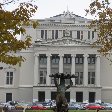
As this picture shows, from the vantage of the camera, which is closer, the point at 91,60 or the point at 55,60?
the point at 91,60

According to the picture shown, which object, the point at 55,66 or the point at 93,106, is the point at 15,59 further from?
the point at 55,66

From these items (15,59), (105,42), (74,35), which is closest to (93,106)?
(74,35)

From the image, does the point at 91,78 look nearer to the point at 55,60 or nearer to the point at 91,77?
the point at 91,77

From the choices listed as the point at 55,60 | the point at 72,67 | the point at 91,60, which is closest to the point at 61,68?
the point at 72,67

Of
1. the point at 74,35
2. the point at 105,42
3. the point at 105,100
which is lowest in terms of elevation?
the point at 105,100

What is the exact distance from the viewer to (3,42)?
24.3m

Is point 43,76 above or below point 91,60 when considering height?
below

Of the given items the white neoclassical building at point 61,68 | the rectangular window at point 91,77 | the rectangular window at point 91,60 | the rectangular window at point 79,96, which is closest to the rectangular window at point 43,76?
the white neoclassical building at point 61,68

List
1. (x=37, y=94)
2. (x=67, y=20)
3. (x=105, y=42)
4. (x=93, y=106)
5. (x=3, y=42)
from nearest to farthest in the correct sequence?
(x=3, y=42)
(x=105, y=42)
(x=93, y=106)
(x=37, y=94)
(x=67, y=20)

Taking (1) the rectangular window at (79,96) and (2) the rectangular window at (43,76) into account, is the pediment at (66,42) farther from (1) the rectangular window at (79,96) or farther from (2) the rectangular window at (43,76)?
Result: (1) the rectangular window at (79,96)

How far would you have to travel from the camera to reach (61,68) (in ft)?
298

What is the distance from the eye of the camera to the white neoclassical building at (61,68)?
298ft

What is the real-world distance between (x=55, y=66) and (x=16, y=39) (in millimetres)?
67843

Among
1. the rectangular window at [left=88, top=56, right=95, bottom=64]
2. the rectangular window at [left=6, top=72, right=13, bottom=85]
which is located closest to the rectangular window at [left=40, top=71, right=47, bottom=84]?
the rectangular window at [left=6, top=72, right=13, bottom=85]
